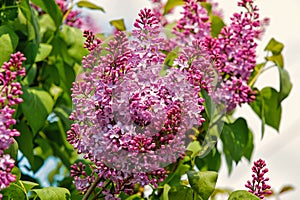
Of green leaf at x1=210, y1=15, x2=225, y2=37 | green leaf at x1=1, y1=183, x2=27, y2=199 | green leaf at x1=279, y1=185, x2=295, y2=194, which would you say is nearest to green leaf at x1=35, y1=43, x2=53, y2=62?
green leaf at x1=210, y1=15, x2=225, y2=37

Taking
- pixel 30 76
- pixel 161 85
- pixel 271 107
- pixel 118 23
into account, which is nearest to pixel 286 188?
pixel 271 107

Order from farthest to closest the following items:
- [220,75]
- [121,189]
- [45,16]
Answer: [45,16], [220,75], [121,189]

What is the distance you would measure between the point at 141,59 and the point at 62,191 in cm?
38

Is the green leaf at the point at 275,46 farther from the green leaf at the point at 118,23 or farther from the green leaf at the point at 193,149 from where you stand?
the green leaf at the point at 193,149

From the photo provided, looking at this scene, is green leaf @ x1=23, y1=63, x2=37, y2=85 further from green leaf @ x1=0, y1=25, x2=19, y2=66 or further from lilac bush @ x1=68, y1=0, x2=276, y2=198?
lilac bush @ x1=68, y1=0, x2=276, y2=198

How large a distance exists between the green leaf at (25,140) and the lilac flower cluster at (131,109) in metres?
0.65

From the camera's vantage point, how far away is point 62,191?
1.51 metres

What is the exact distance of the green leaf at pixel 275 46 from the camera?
91.6 inches

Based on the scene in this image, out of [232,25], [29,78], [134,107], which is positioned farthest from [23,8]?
[134,107]

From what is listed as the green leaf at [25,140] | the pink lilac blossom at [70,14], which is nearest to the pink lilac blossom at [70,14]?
the pink lilac blossom at [70,14]

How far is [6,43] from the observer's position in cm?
176

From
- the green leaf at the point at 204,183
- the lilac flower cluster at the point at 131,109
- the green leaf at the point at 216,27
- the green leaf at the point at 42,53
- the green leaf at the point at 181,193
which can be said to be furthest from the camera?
the green leaf at the point at 216,27

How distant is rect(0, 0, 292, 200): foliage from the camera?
1.47m

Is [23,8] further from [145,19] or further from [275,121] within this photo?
[275,121]
